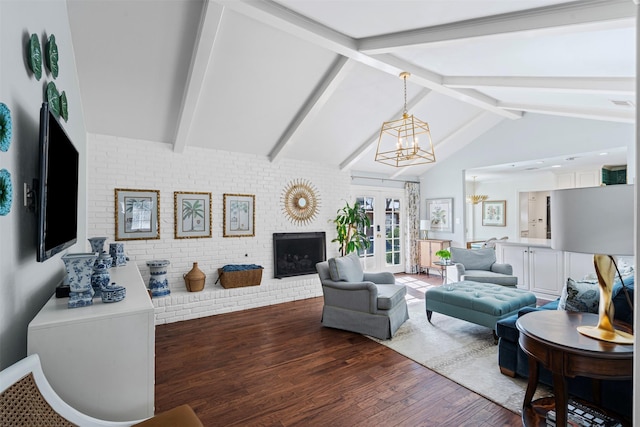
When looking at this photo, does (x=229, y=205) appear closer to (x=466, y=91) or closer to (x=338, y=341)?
(x=338, y=341)

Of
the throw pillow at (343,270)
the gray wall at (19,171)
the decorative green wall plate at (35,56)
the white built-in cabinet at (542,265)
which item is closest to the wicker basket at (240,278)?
the throw pillow at (343,270)

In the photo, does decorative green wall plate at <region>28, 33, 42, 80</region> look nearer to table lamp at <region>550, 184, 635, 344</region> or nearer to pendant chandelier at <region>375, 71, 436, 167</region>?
pendant chandelier at <region>375, 71, 436, 167</region>

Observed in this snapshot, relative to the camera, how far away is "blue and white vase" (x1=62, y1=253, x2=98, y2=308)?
1.38 m

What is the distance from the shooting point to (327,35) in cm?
Answer: 276

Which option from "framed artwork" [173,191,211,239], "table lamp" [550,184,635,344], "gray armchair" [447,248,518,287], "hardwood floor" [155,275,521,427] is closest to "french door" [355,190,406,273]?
"gray armchair" [447,248,518,287]

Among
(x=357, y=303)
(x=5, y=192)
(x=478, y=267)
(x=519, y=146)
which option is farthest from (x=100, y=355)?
(x=519, y=146)

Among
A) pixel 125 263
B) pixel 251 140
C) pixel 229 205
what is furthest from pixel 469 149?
pixel 125 263

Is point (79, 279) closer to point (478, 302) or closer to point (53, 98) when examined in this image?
point (53, 98)

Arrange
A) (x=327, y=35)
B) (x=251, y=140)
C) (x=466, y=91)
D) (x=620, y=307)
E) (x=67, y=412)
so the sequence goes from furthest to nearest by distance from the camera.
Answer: (x=251, y=140) < (x=466, y=91) < (x=327, y=35) < (x=620, y=307) < (x=67, y=412)

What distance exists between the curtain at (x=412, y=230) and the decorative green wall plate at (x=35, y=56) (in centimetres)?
666

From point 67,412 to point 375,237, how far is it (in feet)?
19.9

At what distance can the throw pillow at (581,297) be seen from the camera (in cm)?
223

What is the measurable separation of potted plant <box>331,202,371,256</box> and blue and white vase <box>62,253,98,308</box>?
4539mm

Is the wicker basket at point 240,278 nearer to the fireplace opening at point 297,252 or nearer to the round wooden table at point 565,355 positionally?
the fireplace opening at point 297,252
